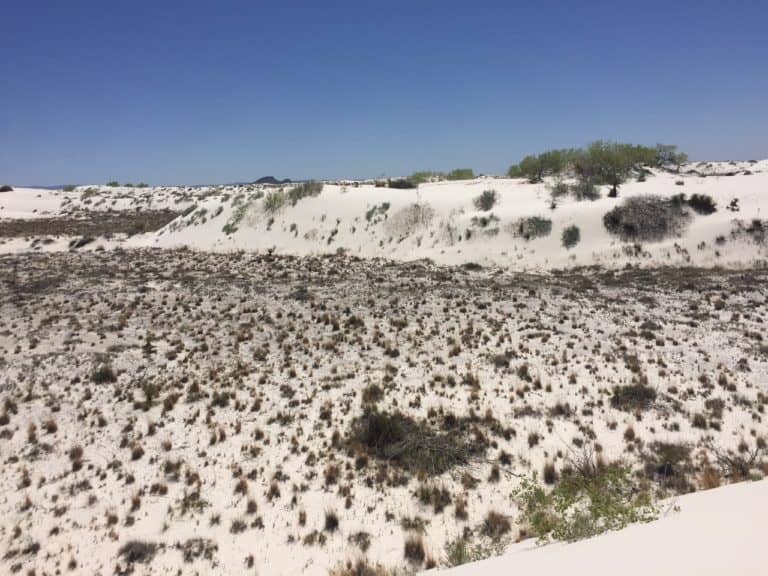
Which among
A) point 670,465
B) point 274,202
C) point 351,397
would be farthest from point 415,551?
point 274,202

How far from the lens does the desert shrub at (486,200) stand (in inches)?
1357

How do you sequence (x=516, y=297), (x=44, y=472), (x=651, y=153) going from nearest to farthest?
(x=44, y=472) → (x=516, y=297) → (x=651, y=153)

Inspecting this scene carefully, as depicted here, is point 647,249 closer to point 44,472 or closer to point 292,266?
point 292,266

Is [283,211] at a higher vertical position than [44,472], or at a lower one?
higher

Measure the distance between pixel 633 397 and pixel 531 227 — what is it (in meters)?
21.6

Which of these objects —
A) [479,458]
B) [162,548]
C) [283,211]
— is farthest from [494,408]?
[283,211]

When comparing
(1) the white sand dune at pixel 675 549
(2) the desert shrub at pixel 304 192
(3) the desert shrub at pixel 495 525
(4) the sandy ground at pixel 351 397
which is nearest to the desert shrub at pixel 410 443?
(4) the sandy ground at pixel 351 397

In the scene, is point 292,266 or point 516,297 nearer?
point 516,297

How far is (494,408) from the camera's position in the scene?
1064cm

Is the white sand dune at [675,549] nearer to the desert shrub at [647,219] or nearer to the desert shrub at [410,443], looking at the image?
the desert shrub at [410,443]

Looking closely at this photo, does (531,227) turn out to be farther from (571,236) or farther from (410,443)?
(410,443)

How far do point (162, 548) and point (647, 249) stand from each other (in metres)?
28.3

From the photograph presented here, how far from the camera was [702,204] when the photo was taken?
28719 millimetres

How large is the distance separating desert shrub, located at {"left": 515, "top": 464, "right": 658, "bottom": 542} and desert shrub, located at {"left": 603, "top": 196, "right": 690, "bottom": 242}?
23937mm
